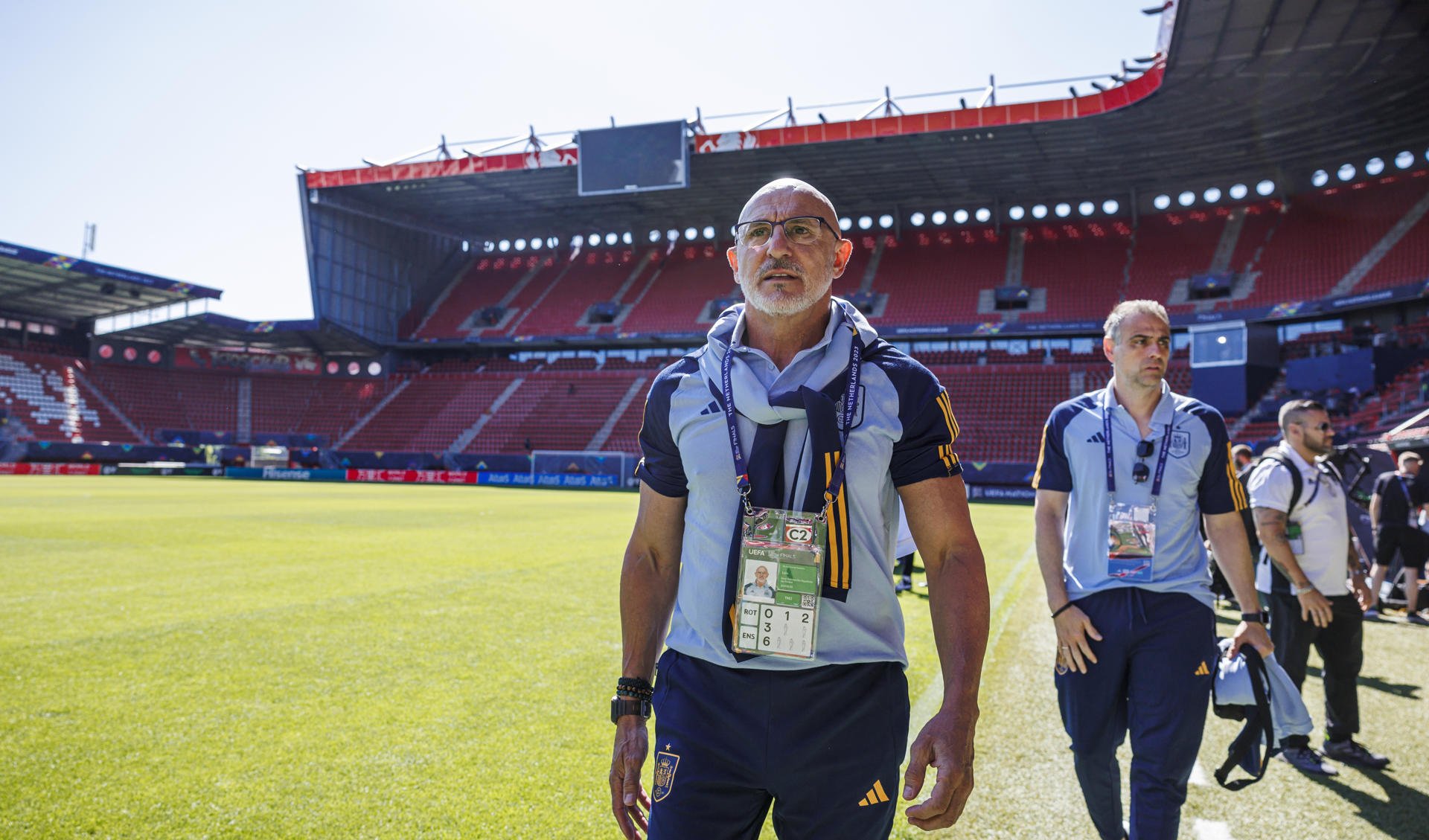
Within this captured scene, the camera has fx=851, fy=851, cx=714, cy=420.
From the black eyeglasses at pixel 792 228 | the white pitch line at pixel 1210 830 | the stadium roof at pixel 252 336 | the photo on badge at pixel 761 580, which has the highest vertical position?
the stadium roof at pixel 252 336

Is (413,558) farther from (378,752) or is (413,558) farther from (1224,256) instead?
(1224,256)

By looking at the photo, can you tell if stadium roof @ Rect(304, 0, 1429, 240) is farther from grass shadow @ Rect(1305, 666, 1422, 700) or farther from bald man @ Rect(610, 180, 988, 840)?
bald man @ Rect(610, 180, 988, 840)

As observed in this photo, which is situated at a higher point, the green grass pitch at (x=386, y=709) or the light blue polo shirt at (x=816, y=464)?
the light blue polo shirt at (x=816, y=464)

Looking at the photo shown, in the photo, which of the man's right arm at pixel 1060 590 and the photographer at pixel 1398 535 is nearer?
the man's right arm at pixel 1060 590

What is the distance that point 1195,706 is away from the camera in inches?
123

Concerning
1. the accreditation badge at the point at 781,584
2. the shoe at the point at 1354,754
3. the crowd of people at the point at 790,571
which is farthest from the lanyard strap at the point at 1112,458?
the shoe at the point at 1354,754

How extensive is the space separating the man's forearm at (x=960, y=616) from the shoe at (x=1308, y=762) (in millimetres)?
3649

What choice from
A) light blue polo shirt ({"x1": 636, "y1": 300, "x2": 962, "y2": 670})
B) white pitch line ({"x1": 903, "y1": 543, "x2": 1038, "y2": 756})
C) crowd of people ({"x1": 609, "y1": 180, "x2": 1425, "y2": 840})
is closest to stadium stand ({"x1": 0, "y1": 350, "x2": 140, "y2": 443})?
white pitch line ({"x1": 903, "y1": 543, "x2": 1038, "y2": 756})

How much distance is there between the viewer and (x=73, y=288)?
144 feet

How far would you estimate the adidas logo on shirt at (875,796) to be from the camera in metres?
1.83

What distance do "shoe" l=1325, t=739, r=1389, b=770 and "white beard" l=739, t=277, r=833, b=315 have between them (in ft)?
15.0

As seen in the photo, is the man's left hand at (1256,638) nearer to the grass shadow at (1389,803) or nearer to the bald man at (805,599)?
the grass shadow at (1389,803)

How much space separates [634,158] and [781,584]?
117 ft

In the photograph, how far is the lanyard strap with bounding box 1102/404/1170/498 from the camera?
336cm
